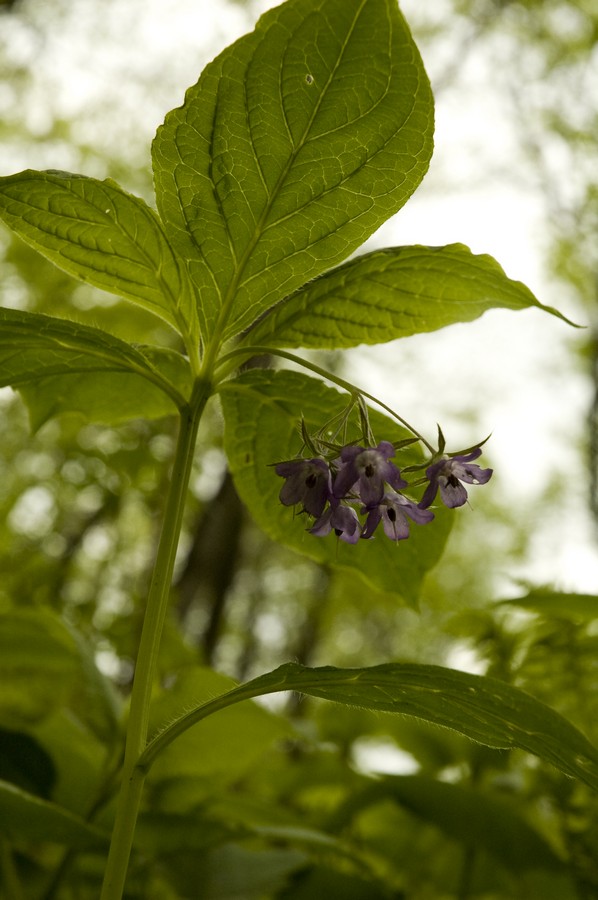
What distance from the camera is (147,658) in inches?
28.4

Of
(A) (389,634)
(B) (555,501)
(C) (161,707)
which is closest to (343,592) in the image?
(C) (161,707)

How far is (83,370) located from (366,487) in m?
0.38

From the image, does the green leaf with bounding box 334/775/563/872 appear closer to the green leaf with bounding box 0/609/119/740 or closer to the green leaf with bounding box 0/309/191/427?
the green leaf with bounding box 0/609/119/740

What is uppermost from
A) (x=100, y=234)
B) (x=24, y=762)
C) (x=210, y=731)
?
(x=100, y=234)

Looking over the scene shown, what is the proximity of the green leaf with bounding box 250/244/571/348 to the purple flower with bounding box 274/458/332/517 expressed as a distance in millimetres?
153

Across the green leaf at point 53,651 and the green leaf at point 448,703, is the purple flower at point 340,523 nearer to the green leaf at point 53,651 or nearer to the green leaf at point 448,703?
the green leaf at point 448,703

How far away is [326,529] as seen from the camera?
0.84m

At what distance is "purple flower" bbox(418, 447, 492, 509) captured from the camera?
84 centimetres

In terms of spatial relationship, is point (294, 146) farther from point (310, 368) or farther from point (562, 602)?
point (562, 602)

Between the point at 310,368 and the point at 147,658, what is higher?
the point at 310,368

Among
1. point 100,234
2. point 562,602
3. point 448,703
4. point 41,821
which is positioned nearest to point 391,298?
point 100,234

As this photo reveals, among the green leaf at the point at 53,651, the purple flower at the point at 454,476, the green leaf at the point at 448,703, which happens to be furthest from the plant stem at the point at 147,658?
the green leaf at the point at 53,651

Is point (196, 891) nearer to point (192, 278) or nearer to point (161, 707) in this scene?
point (161, 707)

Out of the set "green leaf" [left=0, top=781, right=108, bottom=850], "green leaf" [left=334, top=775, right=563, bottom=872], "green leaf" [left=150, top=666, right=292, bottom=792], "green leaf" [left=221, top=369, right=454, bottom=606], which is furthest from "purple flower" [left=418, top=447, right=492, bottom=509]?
"green leaf" [left=334, top=775, right=563, bottom=872]
